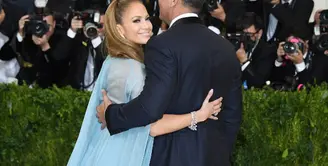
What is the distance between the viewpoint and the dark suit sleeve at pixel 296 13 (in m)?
7.07

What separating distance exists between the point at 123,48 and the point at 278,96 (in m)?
1.65

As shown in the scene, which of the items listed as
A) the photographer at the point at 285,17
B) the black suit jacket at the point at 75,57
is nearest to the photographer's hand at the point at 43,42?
the black suit jacket at the point at 75,57

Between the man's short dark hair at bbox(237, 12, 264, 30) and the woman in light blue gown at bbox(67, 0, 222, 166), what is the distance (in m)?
3.62

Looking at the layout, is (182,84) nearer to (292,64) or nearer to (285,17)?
(292,64)

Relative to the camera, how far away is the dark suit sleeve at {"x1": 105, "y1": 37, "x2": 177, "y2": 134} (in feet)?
10.1

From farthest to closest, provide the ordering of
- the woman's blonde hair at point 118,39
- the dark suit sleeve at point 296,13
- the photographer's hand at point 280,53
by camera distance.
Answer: the dark suit sleeve at point 296,13
the photographer's hand at point 280,53
the woman's blonde hair at point 118,39

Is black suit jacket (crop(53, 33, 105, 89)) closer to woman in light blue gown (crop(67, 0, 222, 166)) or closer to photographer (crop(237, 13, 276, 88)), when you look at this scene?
photographer (crop(237, 13, 276, 88))

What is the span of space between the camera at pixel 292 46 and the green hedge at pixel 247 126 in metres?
1.92

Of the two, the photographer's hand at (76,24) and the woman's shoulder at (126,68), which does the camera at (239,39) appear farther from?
the woman's shoulder at (126,68)

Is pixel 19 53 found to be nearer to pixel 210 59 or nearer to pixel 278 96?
pixel 278 96

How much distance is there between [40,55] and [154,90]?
414 cm

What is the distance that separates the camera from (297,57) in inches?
268

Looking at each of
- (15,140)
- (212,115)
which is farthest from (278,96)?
(15,140)

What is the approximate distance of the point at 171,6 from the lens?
3244 millimetres
